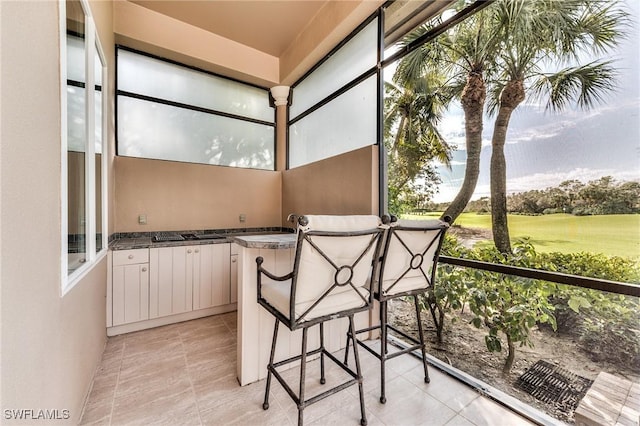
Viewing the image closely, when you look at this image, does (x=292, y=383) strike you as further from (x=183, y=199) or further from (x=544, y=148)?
(x=183, y=199)

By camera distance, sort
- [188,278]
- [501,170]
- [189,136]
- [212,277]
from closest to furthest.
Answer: [501,170] < [188,278] < [212,277] < [189,136]

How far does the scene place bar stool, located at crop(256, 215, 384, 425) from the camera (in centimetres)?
129

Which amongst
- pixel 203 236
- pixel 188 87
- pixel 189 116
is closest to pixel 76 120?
pixel 203 236

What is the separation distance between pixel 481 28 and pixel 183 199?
357cm

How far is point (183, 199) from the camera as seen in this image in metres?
3.49

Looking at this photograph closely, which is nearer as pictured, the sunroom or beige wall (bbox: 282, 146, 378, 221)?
the sunroom

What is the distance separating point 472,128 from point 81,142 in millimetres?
2776

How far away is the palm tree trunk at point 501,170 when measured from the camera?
182 cm

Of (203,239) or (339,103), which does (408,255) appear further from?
(203,239)

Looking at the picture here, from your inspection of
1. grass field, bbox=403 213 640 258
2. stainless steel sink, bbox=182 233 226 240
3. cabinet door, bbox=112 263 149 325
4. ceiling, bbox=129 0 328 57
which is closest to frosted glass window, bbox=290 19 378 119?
ceiling, bbox=129 0 328 57

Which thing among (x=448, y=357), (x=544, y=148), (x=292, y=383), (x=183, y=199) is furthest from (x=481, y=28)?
(x=183, y=199)

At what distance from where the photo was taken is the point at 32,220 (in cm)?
94

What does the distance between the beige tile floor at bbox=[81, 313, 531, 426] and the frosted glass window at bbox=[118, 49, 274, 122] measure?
303 cm

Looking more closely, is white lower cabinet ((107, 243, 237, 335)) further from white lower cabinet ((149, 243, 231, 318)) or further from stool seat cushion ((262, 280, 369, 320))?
stool seat cushion ((262, 280, 369, 320))
